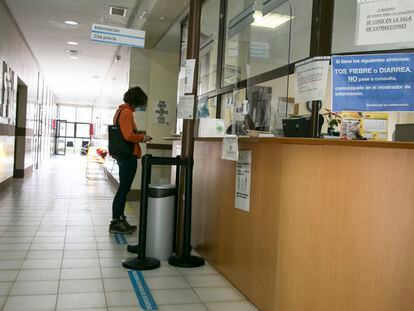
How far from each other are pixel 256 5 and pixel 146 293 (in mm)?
2872

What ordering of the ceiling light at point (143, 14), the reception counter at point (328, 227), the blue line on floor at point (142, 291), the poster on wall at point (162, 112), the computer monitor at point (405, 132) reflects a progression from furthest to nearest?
the poster on wall at point (162, 112), the ceiling light at point (143, 14), the blue line on floor at point (142, 291), the computer monitor at point (405, 132), the reception counter at point (328, 227)

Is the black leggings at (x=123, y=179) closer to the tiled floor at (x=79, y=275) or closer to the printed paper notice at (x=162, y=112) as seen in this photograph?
the tiled floor at (x=79, y=275)

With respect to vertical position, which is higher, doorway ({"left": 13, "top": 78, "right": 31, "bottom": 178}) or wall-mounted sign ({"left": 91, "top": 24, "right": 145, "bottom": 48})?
wall-mounted sign ({"left": 91, "top": 24, "right": 145, "bottom": 48})

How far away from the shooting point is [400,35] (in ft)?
6.25

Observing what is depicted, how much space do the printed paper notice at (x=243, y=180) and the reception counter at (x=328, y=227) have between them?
Result: 0.20ft

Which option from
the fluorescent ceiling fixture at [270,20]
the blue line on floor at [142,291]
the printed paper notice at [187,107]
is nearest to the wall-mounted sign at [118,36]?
the fluorescent ceiling fixture at [270,20]

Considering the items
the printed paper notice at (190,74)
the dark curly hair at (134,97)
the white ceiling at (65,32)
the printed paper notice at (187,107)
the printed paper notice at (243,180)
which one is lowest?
the printed paper notice at (243,180)

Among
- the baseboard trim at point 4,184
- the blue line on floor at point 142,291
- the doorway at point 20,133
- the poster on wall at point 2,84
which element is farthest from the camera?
the doorway at point 20,133

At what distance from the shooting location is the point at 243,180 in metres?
2.93

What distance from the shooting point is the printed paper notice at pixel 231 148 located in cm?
288

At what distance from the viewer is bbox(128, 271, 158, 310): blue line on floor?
2639mm

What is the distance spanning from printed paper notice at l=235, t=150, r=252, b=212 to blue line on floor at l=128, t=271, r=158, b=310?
860mm

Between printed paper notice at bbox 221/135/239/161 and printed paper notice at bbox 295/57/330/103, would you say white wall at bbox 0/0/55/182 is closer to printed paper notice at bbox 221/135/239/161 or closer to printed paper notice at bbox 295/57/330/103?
printed paper notice at bbox 221/135/239/161

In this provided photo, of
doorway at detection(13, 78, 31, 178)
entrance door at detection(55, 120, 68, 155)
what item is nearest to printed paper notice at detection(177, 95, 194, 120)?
doorway at detection(13, 78, 31, 178)
